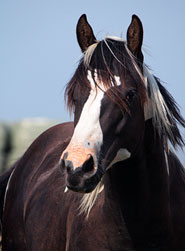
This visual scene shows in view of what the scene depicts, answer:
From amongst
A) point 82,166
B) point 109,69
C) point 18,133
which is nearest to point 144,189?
point 82,166

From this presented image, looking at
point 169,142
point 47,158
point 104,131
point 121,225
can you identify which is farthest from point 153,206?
point 47,158

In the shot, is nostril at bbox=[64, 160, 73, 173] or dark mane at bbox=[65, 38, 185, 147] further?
dark mane at bbox=[65, 38, 185, 147]

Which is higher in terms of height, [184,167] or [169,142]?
[169,142]

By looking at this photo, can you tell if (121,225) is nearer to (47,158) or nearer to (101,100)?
(101,100)

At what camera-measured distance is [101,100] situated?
8.86 ft

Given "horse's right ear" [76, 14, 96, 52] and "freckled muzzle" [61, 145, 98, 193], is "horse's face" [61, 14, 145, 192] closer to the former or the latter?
"freckled muzzle" [61, 145, 98, 193]

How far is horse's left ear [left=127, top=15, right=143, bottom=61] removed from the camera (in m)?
2.98

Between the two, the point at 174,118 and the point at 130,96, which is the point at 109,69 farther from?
the point at 174,118

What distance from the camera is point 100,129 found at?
2641 millimetres

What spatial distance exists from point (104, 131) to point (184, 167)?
1052 millimetres

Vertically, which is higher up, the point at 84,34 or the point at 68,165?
the point at 84,34

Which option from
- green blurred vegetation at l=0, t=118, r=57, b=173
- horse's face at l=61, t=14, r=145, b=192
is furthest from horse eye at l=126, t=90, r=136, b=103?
green blurred vegetation at l=0, t=118, r=57, b=173

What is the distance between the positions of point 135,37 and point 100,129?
0.71 metres

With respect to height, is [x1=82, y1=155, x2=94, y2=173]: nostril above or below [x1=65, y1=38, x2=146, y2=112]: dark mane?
below
